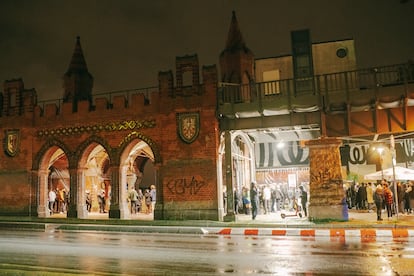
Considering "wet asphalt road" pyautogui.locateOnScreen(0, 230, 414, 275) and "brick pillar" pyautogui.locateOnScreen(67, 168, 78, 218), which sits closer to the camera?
"wet asphalt road" pyautogui.locateOnScreen(0, 230, 414, 275)

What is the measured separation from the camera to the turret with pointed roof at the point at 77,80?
2883cm

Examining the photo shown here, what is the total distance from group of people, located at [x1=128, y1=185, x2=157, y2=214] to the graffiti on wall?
4154 millimetres

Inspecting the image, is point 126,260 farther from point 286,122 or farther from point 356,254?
point 286,122

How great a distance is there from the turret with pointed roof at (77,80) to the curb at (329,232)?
16519 mm

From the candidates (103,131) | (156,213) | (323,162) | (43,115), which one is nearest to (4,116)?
(43,115)

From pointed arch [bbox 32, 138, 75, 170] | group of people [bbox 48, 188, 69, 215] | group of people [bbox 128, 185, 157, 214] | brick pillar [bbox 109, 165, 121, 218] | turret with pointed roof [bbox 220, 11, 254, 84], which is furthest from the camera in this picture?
group of people [bbox 48, 188, 69, 215]

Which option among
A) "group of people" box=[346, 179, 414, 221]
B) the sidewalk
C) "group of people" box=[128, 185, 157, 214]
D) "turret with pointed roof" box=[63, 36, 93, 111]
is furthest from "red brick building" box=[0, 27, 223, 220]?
"group of people" box=[346, 179, 414, 221]

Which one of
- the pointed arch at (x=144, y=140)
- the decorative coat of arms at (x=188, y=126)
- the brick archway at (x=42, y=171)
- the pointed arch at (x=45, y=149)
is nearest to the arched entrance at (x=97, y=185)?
the brick archway at (x=42, y=171)

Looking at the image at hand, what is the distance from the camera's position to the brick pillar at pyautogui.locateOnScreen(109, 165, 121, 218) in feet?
73.8

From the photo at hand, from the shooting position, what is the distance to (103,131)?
76.3ft

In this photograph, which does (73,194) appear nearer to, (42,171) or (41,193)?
(41,193)

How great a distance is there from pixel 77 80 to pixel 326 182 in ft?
62.8

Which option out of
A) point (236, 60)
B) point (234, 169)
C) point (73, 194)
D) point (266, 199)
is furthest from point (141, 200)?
point (236, 60)

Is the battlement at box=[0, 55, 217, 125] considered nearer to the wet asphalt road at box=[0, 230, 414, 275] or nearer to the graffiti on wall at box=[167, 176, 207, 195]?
the graffiti on wall at box=[167, 176, 207, 195]
